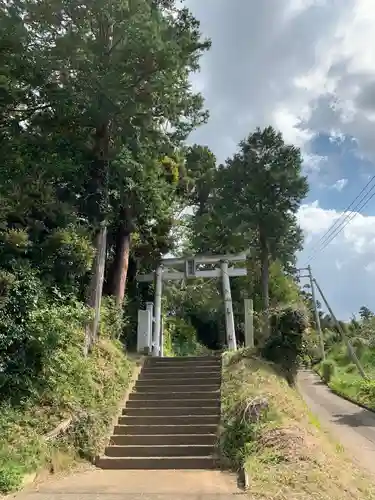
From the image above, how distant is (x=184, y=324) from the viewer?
2477 cm

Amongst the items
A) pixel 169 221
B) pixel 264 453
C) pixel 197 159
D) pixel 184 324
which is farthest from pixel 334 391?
pixel 197 159

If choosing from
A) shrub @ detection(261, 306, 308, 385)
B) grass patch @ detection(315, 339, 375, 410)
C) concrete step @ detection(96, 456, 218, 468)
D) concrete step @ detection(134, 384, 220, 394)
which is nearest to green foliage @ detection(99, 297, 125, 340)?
concrete step @ detection(134, 384, 220, 394)

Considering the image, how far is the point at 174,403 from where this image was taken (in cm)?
1095

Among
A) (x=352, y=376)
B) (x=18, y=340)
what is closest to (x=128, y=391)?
(x=18, y=340)

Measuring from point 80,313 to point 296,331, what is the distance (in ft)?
17.1

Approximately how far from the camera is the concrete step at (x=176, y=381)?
1199 cm

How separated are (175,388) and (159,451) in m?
2.96

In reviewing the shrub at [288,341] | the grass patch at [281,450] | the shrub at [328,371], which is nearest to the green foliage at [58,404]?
the grass patch at [281,450]

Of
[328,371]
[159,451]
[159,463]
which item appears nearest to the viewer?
[159,463]

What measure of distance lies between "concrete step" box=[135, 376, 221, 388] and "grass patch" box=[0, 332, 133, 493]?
0.91 metres

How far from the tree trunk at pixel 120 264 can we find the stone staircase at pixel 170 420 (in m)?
3.11

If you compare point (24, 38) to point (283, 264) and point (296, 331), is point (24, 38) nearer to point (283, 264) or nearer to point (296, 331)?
point (296, 331)

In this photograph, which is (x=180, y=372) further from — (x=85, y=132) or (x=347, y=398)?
(x=347, y=398)

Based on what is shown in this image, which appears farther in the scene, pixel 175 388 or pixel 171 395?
pixel 175 388
